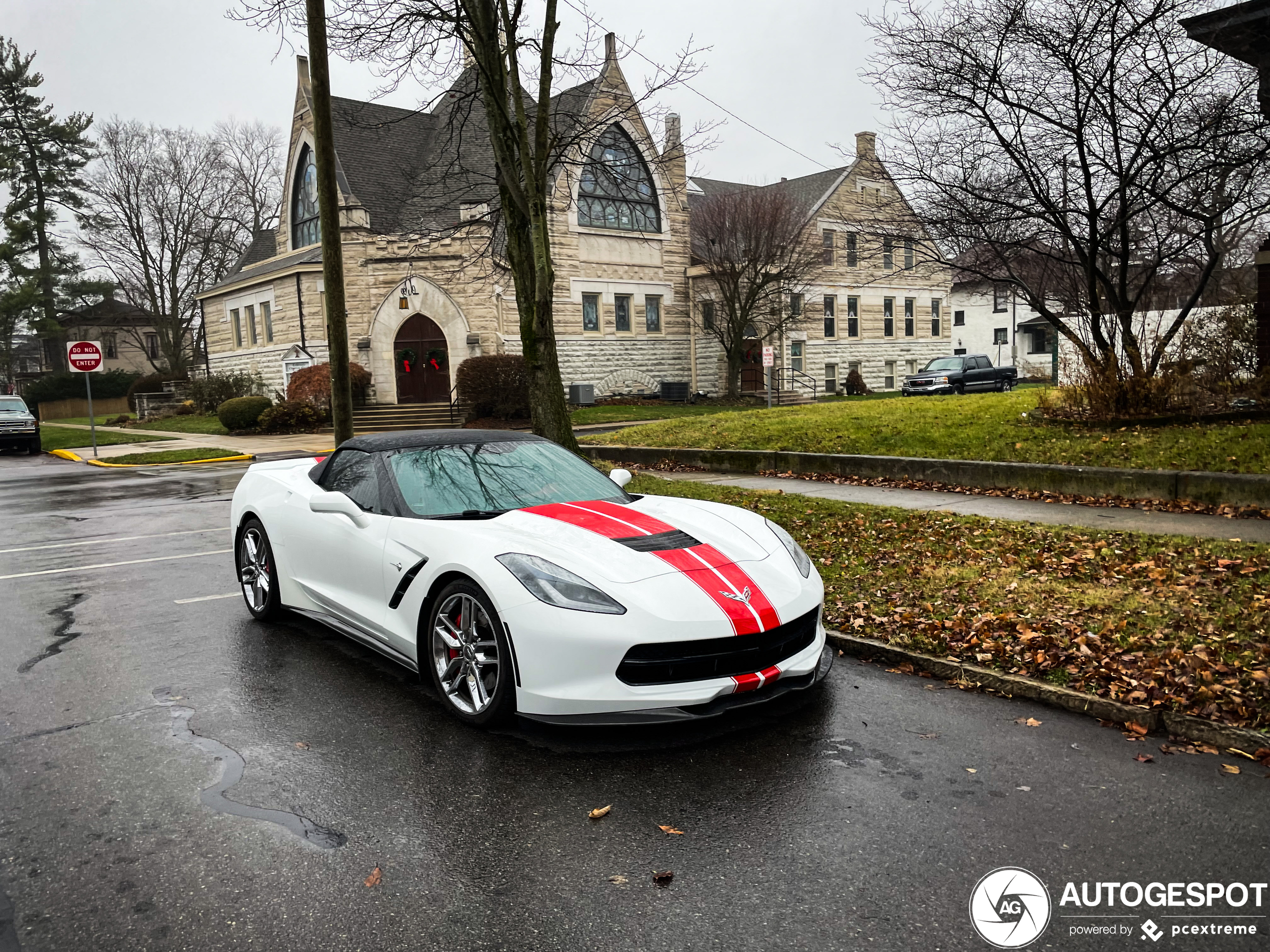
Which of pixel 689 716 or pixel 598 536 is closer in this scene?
pixel 689 716

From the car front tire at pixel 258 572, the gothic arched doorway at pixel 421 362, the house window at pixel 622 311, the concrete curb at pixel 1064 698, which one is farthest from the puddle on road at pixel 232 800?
the house window at pixel 622 311

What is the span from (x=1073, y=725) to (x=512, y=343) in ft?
Result: 97.2

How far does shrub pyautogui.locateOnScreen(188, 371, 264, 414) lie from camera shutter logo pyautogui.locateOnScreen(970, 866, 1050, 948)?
3606 cm

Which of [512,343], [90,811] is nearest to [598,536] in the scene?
[90,811]

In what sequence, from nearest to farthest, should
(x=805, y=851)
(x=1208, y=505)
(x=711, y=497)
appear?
(x=805, y=851) → (x=1208, y=505) → (x=711, y=497)

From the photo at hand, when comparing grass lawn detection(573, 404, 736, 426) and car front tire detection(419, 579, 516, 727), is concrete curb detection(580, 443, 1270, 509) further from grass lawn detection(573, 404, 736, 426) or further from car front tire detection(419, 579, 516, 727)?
grass lawn detection(573, 404, 736, 426)

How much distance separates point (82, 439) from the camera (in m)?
29.3

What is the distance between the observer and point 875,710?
485cm

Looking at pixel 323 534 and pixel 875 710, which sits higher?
pixel 323 534

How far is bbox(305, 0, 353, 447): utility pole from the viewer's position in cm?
1199

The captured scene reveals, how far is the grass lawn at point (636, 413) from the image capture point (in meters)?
28.8

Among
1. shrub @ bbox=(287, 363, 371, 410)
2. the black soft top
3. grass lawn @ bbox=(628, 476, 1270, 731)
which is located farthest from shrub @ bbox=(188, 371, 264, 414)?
the black soft top

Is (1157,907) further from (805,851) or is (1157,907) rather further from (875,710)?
(875,710)

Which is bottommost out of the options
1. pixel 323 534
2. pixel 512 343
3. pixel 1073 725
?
pixel 1073 725
